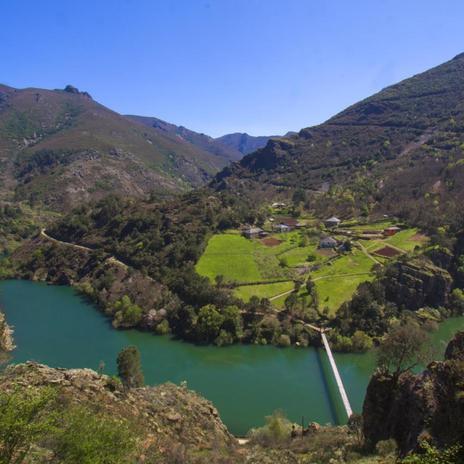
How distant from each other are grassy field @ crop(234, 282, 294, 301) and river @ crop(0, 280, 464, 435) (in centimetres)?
1063

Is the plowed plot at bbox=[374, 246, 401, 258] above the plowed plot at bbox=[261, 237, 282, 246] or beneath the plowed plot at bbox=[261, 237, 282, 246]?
beneath

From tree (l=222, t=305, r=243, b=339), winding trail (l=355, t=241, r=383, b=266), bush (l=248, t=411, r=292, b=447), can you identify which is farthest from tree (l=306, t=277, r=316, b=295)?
bush (l=248, t=411, r=292, b=447)

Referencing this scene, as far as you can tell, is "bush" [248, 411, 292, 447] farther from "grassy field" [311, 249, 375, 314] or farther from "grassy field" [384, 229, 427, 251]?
"grassy field" [384, 229, 427, 251]

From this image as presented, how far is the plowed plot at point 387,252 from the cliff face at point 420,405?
52.6 meters

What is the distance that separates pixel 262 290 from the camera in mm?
65375

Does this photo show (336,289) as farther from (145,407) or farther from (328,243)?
(145,407)

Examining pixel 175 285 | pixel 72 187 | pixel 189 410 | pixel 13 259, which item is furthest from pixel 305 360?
pixel 72 187

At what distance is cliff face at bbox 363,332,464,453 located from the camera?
1762cm

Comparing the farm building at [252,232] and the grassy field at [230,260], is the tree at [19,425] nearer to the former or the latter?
the grassy field at [230,260]

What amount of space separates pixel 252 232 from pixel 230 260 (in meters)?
16.3

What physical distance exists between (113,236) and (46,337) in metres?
38.6

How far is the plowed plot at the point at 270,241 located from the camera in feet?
282

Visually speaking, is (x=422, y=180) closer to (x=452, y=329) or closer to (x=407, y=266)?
(x=407, y=266)

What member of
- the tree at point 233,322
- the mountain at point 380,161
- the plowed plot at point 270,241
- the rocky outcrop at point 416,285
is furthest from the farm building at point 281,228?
the tree at point 233,322
